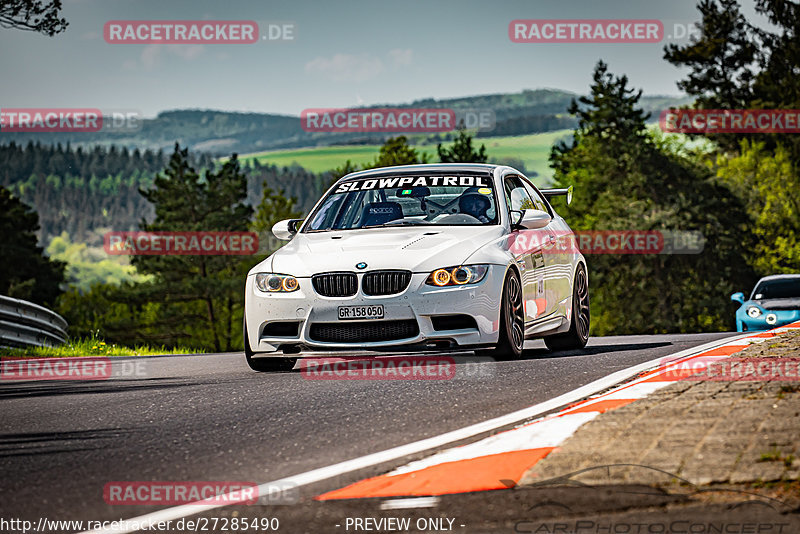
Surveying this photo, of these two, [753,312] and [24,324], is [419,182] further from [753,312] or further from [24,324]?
[753,312]

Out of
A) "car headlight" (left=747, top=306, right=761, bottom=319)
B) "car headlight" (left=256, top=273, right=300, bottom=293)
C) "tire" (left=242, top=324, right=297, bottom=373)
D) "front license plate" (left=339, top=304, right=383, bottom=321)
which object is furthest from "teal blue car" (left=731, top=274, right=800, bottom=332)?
"car headlight" (left=256, top=273, right=300, bottom=293)

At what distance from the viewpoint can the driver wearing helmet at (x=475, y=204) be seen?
9.78 metres

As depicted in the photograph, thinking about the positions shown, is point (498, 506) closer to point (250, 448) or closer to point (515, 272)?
point (250, 448)

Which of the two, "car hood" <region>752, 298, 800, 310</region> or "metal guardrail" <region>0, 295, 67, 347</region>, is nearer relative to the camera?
"metal guardrail" <region>0, 295, 67, 347</region>

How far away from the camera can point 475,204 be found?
9.89 m

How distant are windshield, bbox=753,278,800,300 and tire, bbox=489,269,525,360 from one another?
11.8 m

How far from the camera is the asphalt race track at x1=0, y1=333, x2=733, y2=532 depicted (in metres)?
4.54

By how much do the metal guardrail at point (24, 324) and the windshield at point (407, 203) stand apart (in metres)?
6.31

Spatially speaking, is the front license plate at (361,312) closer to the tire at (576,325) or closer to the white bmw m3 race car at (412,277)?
the white bmw m3 race car at (412,277)

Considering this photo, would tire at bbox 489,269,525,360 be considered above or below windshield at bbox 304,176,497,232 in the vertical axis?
below

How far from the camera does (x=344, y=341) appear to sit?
8578 mm

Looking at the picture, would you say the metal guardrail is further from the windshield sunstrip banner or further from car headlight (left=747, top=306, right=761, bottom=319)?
car headlight (left=747, top=306, right=761, bottom=319)

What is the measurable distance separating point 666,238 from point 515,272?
48386 millimetres

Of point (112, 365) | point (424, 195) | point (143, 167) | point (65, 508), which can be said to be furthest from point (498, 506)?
point (143, 167)
